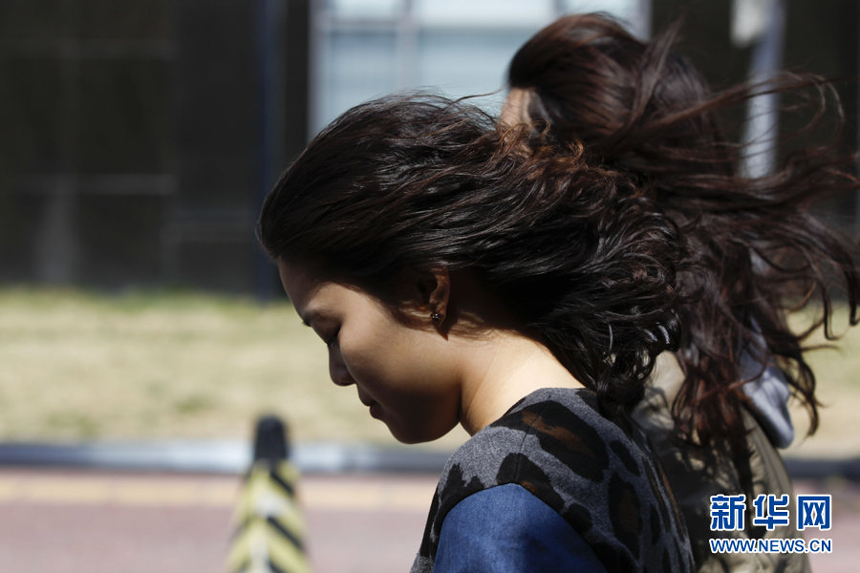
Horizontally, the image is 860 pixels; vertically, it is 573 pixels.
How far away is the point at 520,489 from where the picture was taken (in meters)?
1.00

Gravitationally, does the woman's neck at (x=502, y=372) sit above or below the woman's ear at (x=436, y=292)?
below

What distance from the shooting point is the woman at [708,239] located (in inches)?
58.4

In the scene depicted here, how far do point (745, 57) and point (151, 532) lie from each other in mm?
7530

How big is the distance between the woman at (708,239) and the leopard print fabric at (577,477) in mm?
379

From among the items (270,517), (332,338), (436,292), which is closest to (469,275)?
(436,292)

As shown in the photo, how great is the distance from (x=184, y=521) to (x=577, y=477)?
398 centimetres

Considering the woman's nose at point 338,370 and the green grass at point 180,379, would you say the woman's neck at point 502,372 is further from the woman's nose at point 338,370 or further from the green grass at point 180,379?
the green grass at point 180,379

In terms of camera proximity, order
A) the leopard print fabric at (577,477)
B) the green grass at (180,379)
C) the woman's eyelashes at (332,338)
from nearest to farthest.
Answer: the leopard print fabric at (577,477), the woman's eyelashes at (332,338), the green grass at (180,379)

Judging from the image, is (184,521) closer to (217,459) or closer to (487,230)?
(217,459)

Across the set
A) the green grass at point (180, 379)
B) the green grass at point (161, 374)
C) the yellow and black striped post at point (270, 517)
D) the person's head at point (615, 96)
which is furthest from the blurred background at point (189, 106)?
the person's head at point (615, 96)

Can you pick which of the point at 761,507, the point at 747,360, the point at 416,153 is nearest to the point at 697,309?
the point at 747,360

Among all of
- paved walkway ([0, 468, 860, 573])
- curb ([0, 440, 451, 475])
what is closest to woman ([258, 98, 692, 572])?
paved walkway ([0, 468, 860, 573])

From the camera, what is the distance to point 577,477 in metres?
1.02

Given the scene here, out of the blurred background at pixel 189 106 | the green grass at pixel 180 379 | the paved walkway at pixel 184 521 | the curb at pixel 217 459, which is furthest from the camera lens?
the blurred background at pixel 189 106
